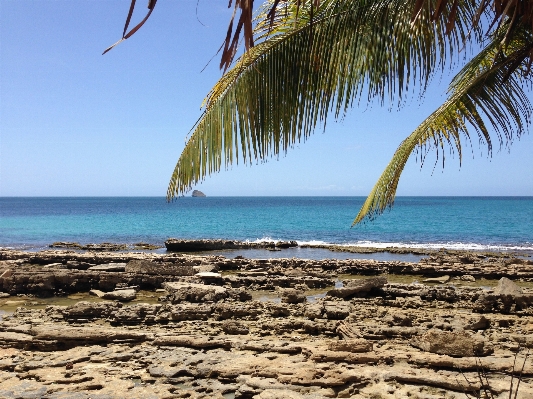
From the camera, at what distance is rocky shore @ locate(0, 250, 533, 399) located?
214 inches

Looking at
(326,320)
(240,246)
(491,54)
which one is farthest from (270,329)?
(240,246)

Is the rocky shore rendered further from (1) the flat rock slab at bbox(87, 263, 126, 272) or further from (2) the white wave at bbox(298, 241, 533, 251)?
(2) the white wave at bbox(298, 241, 533, 251)

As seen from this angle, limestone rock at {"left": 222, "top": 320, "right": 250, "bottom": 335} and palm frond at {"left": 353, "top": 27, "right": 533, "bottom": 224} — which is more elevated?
palm frond at {"left": 353, "top": 27, "right": 533, "bottom": 224}

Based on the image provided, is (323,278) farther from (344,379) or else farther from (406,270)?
(344,379)

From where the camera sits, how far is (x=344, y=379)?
548cm

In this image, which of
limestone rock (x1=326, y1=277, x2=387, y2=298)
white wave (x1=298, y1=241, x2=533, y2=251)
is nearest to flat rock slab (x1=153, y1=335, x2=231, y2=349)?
limestone rock (x1=326, y1=277, x2=387, y2=298)

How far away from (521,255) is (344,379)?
22220mm

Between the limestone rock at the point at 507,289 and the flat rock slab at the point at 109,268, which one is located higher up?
the limestone rock at the point at 507,289

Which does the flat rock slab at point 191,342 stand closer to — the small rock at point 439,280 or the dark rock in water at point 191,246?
the small rock at point 439,280

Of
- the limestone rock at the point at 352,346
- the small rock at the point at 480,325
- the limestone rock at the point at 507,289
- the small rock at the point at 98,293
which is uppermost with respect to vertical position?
the limestone rock at the point at 507,289

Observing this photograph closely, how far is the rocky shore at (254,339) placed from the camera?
5434mm

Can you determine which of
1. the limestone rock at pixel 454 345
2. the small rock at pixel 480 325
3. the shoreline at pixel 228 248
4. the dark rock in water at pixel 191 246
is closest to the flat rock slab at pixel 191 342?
the limestone rock at pixel 454 345

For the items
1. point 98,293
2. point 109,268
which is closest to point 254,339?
point 98,293

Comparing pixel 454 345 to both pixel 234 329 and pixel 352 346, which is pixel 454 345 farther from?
pixel 234 329
